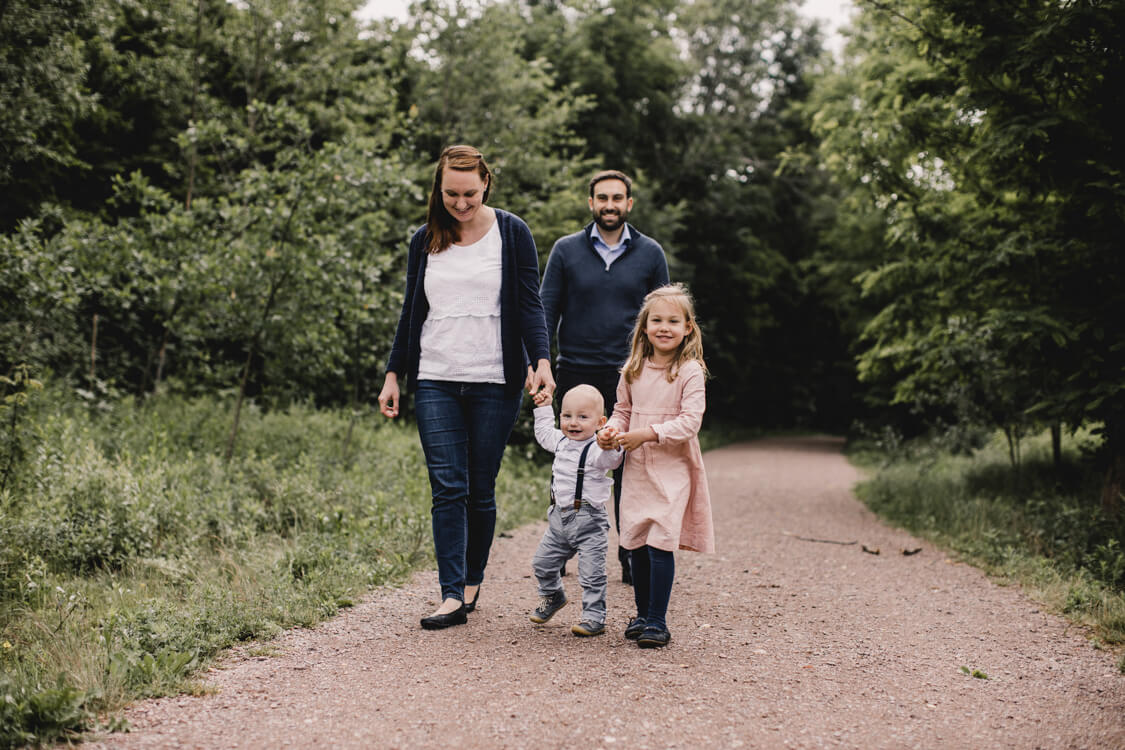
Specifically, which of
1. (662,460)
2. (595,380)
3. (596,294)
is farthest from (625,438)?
(596,294)

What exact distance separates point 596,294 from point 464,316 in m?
1.03

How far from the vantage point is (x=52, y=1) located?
786 centimetres

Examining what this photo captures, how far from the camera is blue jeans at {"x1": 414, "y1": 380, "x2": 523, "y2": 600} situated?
4.20 meters

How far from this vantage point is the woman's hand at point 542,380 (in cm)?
417

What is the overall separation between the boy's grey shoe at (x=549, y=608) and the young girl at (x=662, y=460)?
0.42 m

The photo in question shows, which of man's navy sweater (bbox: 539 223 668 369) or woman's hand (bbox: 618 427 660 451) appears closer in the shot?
woman's hand (bbox: 618 427 660 451)

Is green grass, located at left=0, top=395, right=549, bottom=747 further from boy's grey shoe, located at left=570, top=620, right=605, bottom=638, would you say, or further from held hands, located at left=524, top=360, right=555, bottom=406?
held hands, located at left=524, top=360, right=555, bottom=406

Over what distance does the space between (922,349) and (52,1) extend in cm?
919

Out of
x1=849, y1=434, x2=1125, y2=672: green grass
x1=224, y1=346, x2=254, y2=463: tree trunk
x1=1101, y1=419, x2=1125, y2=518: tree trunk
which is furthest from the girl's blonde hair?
x1=224, y1=346, x2=254, y2=463: tree trunk

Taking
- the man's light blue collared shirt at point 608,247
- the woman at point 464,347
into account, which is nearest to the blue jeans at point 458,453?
the woman at point 464,347

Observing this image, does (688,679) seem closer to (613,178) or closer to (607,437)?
(607,437)

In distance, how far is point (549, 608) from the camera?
14.0 ft

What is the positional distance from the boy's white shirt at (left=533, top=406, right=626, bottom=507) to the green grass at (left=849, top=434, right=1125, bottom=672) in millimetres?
2438

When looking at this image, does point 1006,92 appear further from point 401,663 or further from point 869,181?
point 401,663
